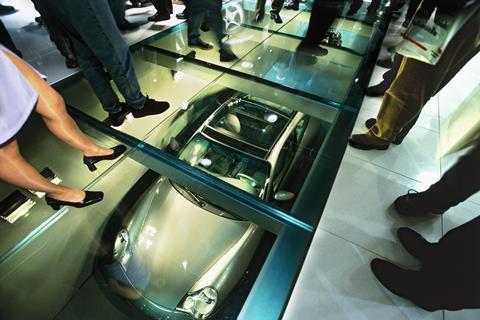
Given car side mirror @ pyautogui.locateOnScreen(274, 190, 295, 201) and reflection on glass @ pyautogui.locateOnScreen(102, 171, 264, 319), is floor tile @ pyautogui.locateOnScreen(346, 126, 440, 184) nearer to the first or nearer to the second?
car side mirror @ pyautogui.locateOnScreen(274, 190, 295, 201)

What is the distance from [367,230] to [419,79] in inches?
30.8

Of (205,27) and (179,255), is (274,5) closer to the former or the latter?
(205,27)

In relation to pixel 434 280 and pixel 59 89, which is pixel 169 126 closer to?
pixel 59 89

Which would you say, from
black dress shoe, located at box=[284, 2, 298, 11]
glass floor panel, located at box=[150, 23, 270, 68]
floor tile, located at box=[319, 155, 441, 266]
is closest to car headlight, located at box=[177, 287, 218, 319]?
floor tile, located at box=[319, 155, 441, 266]

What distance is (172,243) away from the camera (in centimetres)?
131

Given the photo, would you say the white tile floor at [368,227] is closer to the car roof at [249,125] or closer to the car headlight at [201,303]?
the car headlight at [201,303]

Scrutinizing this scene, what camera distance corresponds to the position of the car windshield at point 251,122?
172 centimetres

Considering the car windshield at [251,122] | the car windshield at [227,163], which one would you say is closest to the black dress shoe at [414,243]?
the car windshield at [227,163]

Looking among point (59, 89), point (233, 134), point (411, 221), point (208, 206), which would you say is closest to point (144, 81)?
point (59, 89)

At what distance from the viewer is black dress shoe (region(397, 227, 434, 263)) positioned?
1.16 meters

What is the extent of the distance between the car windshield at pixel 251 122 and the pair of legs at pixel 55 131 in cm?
81

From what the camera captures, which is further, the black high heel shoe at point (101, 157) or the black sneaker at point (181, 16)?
the black sneaker at point (181, 16)

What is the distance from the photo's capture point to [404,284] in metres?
1.07

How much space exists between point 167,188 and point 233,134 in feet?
1.83
